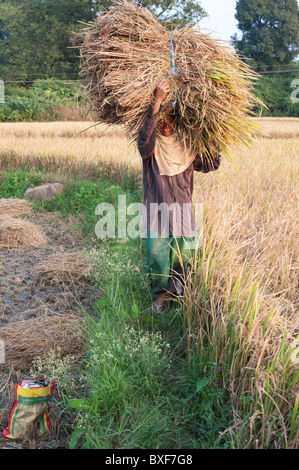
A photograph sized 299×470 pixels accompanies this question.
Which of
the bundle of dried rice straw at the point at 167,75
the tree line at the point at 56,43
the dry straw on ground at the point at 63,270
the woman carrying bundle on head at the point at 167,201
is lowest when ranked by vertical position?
the dry straw on ground at the point at 63,270

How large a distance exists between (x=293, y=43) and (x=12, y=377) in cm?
3607

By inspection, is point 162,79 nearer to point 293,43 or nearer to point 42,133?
point 42,133

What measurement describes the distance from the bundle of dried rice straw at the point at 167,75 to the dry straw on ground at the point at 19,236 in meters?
1.84

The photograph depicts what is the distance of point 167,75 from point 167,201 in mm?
728

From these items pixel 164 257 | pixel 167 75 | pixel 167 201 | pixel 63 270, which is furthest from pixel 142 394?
pixel 167 75

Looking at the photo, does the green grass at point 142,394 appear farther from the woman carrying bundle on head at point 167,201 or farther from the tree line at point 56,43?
the tree line at point 56,43

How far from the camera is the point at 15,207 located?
487 centimetres

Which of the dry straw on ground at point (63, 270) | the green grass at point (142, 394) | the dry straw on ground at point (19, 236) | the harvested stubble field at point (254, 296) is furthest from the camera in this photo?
the dry straw on ground at point (19, 236)

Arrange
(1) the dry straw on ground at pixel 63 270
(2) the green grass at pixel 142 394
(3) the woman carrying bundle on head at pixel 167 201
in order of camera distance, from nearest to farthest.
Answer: (2) the green grass at pixel 142 394 < (3) the woman carrying bundle on head at pixel 167 201 < (1) the dry straw on ground at pixel 63 270

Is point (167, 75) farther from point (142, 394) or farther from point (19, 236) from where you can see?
point (19, 236)

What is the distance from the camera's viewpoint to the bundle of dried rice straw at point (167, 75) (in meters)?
2.29

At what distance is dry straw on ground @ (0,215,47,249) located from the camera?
392 centimetres

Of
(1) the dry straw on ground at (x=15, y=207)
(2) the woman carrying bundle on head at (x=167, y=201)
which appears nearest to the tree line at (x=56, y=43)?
(1) the dry straw on ground at (x=15, y=207)

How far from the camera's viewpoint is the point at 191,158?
2527mm
